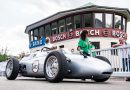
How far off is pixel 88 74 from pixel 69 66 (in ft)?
1.61

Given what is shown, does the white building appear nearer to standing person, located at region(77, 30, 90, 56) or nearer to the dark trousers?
the dark trousers

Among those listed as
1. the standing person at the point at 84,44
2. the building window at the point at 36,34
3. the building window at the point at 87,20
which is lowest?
the standing person at the point at 84,44

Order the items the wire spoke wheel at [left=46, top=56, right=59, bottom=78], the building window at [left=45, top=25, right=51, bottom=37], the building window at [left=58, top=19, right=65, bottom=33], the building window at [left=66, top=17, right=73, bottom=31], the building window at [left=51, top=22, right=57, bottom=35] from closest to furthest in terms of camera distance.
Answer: the wire spoke wheel at [left=46, top=56, right=59, bottom=78] < the building window at [left=66, top=17, right=73, bottom=31] < the building window at [left=58, top=19, right=65, bottom=33] < the building window at [left=51, top=22, right=57, bottom=35] < the building window at [left=45, top=25, right=51, bottom=37]

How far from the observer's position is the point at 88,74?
7.35 metres

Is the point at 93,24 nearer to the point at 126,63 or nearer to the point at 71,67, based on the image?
the point at 126,63

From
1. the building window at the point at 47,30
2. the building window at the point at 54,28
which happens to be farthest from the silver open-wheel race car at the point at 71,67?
the building window at the point at 47,30

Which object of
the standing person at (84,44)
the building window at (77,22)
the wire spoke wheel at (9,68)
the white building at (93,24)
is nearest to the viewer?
the standing person at (84,44)

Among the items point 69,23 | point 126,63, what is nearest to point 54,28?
point 69,23

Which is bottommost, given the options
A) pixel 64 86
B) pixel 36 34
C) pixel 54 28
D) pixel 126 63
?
pixel 64 86

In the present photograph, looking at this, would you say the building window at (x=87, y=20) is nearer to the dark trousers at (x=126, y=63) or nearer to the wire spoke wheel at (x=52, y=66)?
the dark trousers at (x=126, y=63)

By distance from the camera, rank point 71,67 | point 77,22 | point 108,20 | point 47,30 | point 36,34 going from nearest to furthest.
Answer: point 71,67 < point 108,20 < point 77,22 < point 47,30 < point 36,34

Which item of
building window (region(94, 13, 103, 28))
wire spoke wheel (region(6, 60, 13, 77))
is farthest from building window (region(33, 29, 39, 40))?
wire spoke wheel (region(6, 60, 13, 77))

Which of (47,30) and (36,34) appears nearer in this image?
(47,30)

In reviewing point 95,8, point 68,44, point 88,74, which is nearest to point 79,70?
point 88,74
